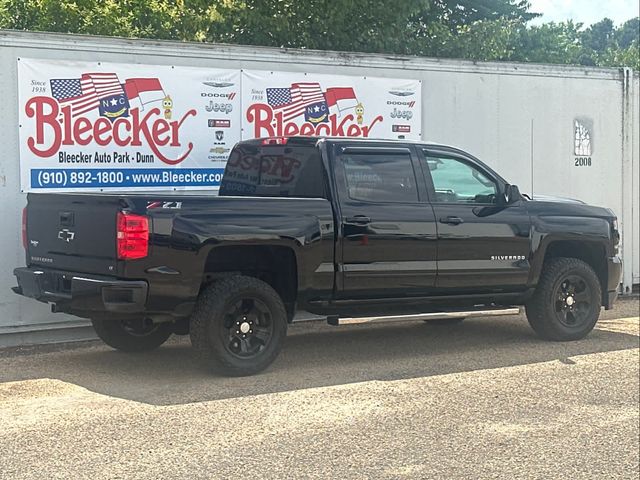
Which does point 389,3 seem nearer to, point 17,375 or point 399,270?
point 399,270

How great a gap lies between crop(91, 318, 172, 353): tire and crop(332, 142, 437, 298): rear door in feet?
5.79

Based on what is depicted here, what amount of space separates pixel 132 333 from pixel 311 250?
1905mm

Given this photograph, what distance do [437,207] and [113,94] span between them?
3.34m

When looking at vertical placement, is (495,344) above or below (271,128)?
below

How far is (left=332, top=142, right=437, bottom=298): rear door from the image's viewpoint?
325 inches

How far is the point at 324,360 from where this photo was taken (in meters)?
8.68

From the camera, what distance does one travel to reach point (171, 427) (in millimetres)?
6305

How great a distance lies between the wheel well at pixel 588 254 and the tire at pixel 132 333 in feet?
12.7

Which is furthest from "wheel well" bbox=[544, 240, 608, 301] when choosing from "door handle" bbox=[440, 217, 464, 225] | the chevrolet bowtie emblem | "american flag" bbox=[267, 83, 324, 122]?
the chevrolet bowtie emblem

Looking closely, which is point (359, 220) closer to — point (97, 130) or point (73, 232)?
point (73, 232)

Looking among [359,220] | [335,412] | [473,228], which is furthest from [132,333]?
[473,228]

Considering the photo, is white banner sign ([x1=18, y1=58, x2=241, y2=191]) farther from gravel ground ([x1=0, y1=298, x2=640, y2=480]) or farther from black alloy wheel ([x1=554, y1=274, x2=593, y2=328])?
black alloy wheel ([x1=554, y1=274, x2=593, y2=328])

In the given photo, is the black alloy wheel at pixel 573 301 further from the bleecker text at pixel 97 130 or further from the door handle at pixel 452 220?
the bleecker text at pixel 97 130

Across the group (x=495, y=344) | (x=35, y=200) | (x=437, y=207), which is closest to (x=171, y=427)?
(x=35, y=200)
